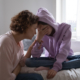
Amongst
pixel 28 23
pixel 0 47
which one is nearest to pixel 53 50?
pixel 28 23

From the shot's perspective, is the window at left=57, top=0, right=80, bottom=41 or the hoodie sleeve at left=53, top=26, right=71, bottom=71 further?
the window at left=57, top=0, right=80, bottom=41

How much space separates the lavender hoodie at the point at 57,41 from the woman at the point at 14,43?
0.44 feet

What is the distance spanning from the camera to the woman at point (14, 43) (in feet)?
2.69

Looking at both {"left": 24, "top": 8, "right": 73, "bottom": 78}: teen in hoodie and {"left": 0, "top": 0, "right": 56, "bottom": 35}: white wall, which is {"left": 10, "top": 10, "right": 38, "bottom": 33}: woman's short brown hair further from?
{"left": 0, "top": 0, "right": 56, "bottom": 35}: white wall

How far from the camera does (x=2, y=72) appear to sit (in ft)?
2.68

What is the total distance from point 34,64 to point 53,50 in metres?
0.28

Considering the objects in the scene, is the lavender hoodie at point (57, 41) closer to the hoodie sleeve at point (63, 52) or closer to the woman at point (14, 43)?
the hoodie sleeve at point (63, 52)

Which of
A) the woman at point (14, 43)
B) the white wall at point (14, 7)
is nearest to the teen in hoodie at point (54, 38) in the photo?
the woman at point (14, 43)

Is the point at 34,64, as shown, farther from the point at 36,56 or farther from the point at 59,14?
the point at 59,14

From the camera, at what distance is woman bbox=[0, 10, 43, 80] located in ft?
2.69

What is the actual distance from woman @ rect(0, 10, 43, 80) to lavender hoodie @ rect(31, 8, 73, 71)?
0.13 m

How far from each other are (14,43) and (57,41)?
0.45 m

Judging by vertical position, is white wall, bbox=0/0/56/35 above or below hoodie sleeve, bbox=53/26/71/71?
above

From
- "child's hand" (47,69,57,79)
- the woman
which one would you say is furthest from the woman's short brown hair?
"child's hand" (47,69,57,79)
